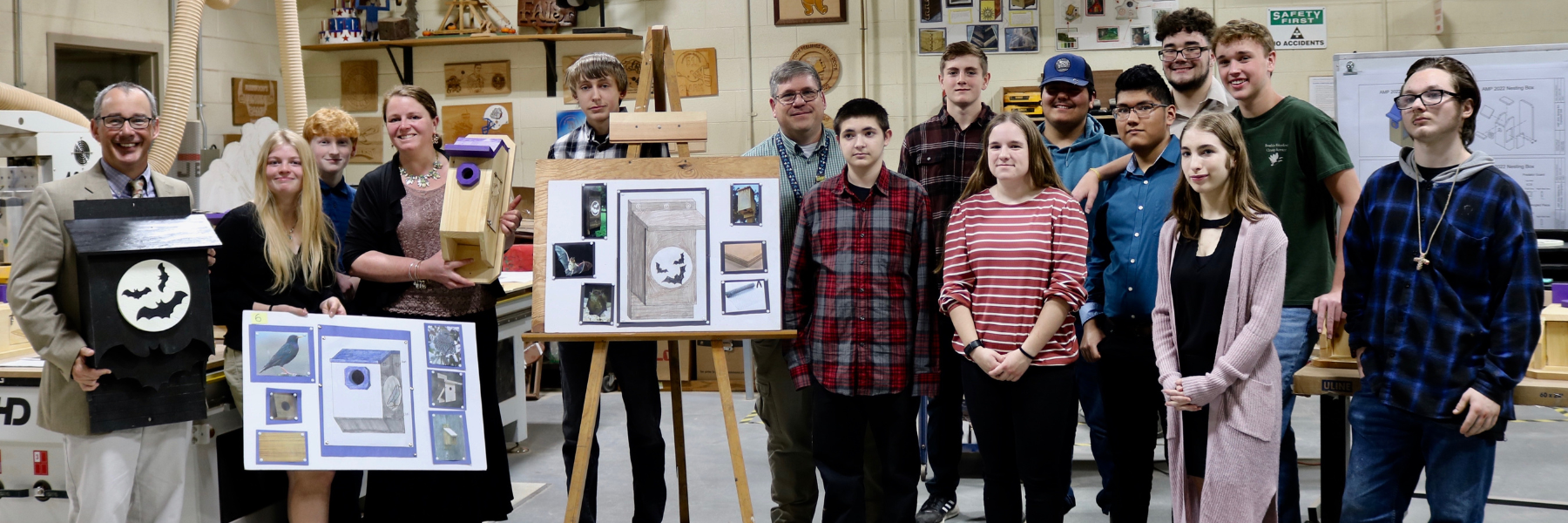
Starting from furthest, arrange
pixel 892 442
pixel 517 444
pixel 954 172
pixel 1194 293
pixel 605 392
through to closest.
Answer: pixel 605 392 < pixel 517 444 < pixel 954 172 < pixel 892 442 < pixel 1194 293

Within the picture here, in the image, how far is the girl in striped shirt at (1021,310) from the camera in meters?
2.62

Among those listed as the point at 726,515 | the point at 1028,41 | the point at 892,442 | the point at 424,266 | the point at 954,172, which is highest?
the point at 1028,41

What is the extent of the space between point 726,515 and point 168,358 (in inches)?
72.3

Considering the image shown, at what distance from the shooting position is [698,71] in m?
6.71

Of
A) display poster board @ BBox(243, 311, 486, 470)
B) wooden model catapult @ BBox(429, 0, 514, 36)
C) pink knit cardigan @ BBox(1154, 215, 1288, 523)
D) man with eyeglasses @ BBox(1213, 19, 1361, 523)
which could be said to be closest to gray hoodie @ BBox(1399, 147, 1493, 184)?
pink knit cardigan @ BBox(1154, 215, 1288, 523)

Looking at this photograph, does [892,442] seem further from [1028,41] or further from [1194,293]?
[1028,41]

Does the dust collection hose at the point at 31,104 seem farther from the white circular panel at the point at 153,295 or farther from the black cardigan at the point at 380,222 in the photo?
the white circular panel at the point at 153,295

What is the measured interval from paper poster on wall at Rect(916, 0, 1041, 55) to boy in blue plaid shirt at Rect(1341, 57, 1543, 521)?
4.11 meters

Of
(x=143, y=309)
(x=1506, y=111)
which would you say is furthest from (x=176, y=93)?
(x=1506, y=111)

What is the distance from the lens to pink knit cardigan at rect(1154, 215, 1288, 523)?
237 centimetres

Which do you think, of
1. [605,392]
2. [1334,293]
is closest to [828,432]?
[1334,293]

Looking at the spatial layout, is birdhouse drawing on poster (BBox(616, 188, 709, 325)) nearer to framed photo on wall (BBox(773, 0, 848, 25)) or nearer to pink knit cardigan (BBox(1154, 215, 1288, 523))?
pink knit cardigan (BBox(1154, 215, 1288, 523))

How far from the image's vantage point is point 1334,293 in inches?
104

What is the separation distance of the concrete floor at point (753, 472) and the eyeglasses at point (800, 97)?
1.47m
